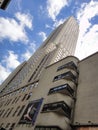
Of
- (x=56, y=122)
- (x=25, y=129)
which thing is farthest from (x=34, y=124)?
(x=56, y=122)

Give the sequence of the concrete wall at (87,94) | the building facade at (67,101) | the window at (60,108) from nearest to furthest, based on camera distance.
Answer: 1. the concrete wall at (87,94)
2. the building facade at (67,101)
3. the window at (60,108)

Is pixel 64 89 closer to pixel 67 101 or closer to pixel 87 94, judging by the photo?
pixel 67 101

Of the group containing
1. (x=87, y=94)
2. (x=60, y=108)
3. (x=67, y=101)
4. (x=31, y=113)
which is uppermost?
(x=87, y=94)

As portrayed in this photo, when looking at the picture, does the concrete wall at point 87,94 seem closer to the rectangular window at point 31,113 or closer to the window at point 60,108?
the window at point 60,108

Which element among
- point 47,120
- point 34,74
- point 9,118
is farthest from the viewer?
point 34,74

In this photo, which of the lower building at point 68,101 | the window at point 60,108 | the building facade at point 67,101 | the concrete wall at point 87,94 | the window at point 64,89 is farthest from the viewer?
the window at point 64,89

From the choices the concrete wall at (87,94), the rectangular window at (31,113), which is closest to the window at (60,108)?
the concrete wall at (87,94)

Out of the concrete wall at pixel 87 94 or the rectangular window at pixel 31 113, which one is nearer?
the concrete wall at pixel 87 94

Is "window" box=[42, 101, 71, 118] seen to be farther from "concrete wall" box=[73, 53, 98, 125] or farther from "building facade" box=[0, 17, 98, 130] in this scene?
"concrete wall" box=[73, 53, 98, 125]

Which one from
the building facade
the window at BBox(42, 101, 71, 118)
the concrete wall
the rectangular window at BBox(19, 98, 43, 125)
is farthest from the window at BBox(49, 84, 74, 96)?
the rectangular window at BBox(19, 98, 43, 125)

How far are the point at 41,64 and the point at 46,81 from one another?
38.8 metres

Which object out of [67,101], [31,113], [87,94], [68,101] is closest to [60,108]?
[67,101]

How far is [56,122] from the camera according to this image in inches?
805

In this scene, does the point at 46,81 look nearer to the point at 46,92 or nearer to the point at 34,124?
the point at 46,92
